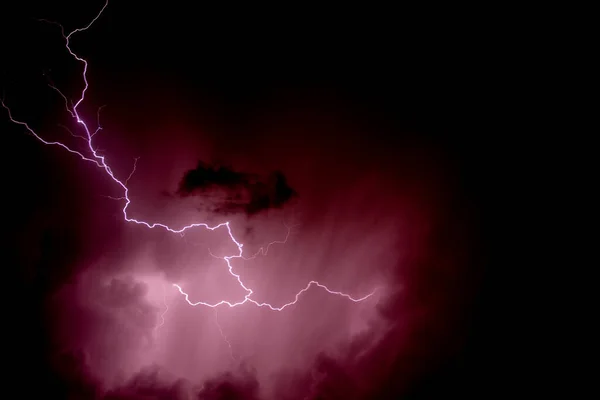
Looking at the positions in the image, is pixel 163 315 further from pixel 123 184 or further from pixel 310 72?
pixel 310 72

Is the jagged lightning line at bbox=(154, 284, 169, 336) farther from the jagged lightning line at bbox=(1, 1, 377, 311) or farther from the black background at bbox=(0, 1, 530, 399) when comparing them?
the black background at bbox=(0, 1, 530, 399)

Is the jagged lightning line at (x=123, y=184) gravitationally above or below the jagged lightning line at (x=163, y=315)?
above

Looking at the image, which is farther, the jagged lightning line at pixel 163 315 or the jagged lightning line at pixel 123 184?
the jagged lightning line at pixel 163 315

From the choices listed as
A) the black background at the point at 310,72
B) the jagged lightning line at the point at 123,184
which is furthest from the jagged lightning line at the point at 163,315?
the black background at the point at 310,72

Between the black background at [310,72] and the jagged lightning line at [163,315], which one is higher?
the black background at [310,72]

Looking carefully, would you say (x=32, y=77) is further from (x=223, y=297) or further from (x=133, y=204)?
(x=223, y=297)

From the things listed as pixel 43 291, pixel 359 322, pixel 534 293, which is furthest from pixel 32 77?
pixel 534 293

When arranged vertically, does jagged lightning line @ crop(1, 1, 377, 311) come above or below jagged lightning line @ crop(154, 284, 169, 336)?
above

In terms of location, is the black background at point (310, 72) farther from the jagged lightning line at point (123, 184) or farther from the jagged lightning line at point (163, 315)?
the jagged lightning line at point (163, 315)

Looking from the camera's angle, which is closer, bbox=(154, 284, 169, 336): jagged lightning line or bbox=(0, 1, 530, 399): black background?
bbox=(0, 1, 530, 399): black background

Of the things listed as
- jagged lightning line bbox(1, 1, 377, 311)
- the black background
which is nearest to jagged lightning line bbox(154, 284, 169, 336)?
jagged lightning line bbox(1, 1, 377, 311)

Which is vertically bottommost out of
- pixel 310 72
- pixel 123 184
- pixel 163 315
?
pixel 163 315

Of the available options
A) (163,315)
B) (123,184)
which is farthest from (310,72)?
(163,315)
